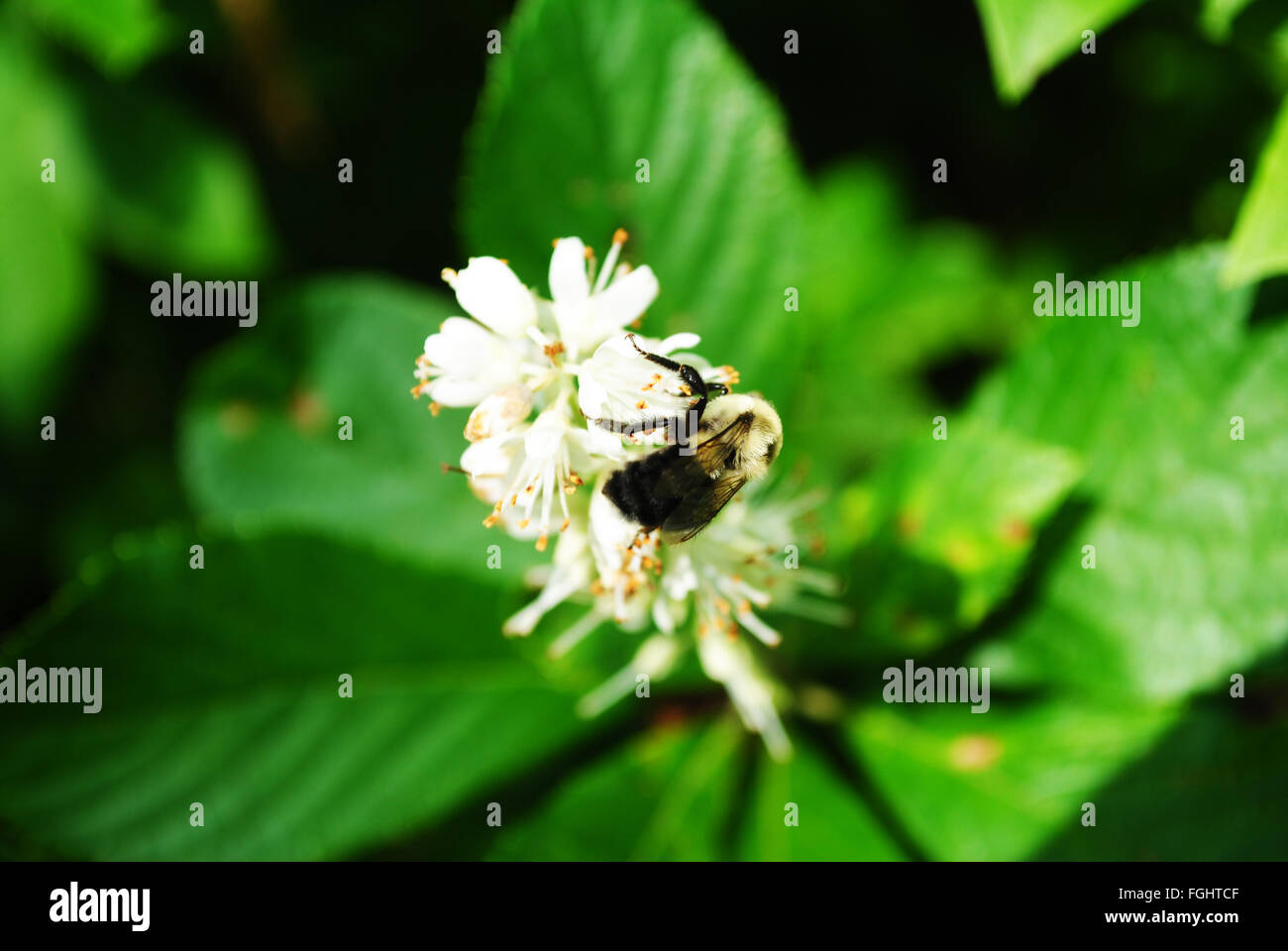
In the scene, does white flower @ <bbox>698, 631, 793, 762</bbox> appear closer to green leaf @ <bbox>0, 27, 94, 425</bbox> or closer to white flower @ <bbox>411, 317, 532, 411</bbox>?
white flower @ <bbox>411, 317, 532, 411</bbox>

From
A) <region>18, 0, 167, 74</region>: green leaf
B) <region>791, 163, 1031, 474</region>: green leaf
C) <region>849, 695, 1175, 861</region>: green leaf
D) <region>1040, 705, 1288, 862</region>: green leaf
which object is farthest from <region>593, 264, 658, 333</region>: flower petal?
<region>791, 163, 1031, 474</region>: green leaf

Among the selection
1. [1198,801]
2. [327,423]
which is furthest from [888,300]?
[1198,801]

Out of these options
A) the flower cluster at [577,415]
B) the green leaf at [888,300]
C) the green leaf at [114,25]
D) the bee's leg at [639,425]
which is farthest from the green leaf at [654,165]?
the green leaf at [888,300]

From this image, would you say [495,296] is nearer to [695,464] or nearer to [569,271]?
[569,271]

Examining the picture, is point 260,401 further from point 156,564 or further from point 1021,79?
point 1021,79

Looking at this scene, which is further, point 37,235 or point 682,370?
point 37,235

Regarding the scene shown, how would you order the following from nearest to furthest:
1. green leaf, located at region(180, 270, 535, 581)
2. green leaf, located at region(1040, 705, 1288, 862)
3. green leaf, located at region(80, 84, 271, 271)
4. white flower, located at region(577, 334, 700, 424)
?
white flower, located at region(577, 334, 700, 424)
green leaf, located at region(1040, 705, 1288, 862)
green leaf, located at region(180, 270, 535, 581)
green leaf, located at region(80, 84, 271, 271)
